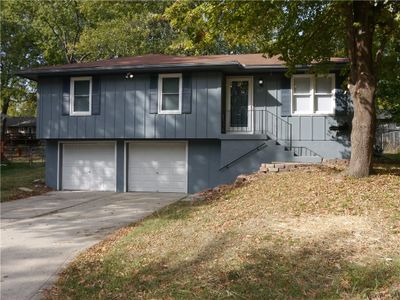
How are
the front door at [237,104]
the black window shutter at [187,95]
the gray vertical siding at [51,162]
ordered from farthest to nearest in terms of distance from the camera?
the gray vertical siding at [51,162]
the front door at [237,104]
the black window shutter at [187,95]

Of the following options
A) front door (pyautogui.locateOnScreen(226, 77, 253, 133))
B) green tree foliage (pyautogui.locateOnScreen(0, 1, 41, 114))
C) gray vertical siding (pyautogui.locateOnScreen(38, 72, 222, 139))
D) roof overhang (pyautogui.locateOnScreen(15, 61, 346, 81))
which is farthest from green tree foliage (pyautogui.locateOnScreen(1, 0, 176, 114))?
front door (pyautogui.locateOnScreen(226, 77, 253, 133))

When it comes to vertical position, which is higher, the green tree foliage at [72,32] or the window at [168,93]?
the green tree foliage at [72,32]

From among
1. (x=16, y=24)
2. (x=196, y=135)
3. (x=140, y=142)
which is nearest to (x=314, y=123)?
(x=196, y=135)

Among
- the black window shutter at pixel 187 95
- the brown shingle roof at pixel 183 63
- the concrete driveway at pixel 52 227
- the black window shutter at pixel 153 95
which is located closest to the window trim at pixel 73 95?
the brown shingle roof at pixel 183 63

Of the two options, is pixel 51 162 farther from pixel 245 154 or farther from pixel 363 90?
pixel 363 90

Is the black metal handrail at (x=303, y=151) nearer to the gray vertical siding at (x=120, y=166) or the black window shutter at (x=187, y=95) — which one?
the black window shutter at (x=187, y=95)

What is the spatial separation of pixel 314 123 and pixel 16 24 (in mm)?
21887

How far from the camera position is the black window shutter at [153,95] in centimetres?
1545

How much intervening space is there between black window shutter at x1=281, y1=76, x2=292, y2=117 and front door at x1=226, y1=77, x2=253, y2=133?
1251mm

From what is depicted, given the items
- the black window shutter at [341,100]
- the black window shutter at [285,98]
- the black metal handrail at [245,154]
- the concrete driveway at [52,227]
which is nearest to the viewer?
the concrete driveway at [52,227]

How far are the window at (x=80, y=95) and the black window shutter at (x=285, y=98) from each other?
7.02 meters

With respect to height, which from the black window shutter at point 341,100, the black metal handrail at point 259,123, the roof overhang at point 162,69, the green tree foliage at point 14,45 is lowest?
the black metal handrail at point 259,123

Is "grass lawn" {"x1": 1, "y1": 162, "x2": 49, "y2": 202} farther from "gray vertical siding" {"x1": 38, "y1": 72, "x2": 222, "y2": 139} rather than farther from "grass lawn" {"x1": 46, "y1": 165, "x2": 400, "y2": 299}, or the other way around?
"grass lawn" {"x1": 46, "y1": 165, "x2": 400, "y2": 299}

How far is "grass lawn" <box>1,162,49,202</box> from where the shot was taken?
14.7 meters
